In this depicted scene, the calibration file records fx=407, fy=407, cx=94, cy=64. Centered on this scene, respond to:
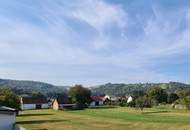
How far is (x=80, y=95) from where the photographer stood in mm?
136625

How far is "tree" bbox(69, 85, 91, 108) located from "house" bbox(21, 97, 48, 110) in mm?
22570

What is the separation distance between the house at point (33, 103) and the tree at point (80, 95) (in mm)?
22570

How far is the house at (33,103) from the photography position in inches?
5989

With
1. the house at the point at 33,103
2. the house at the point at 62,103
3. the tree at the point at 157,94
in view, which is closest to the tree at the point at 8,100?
the house at the point at 62,103

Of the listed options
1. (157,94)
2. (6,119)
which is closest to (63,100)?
(157,94)

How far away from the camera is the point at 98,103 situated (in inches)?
6959

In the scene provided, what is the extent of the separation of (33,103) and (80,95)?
26.5 meters

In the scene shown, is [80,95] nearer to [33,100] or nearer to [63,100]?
[63,100]

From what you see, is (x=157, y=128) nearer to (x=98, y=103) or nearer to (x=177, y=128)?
(x=177, y=128)

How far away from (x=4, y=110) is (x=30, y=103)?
13146 centimetres

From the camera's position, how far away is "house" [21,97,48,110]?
499 ft

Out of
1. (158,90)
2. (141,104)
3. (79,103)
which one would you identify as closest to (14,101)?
(141,104)

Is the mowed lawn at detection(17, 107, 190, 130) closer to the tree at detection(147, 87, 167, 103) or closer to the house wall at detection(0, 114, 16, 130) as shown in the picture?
the house wall at detection(0, 114, 16, 130)

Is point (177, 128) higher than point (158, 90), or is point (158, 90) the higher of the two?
point (158, 90)
